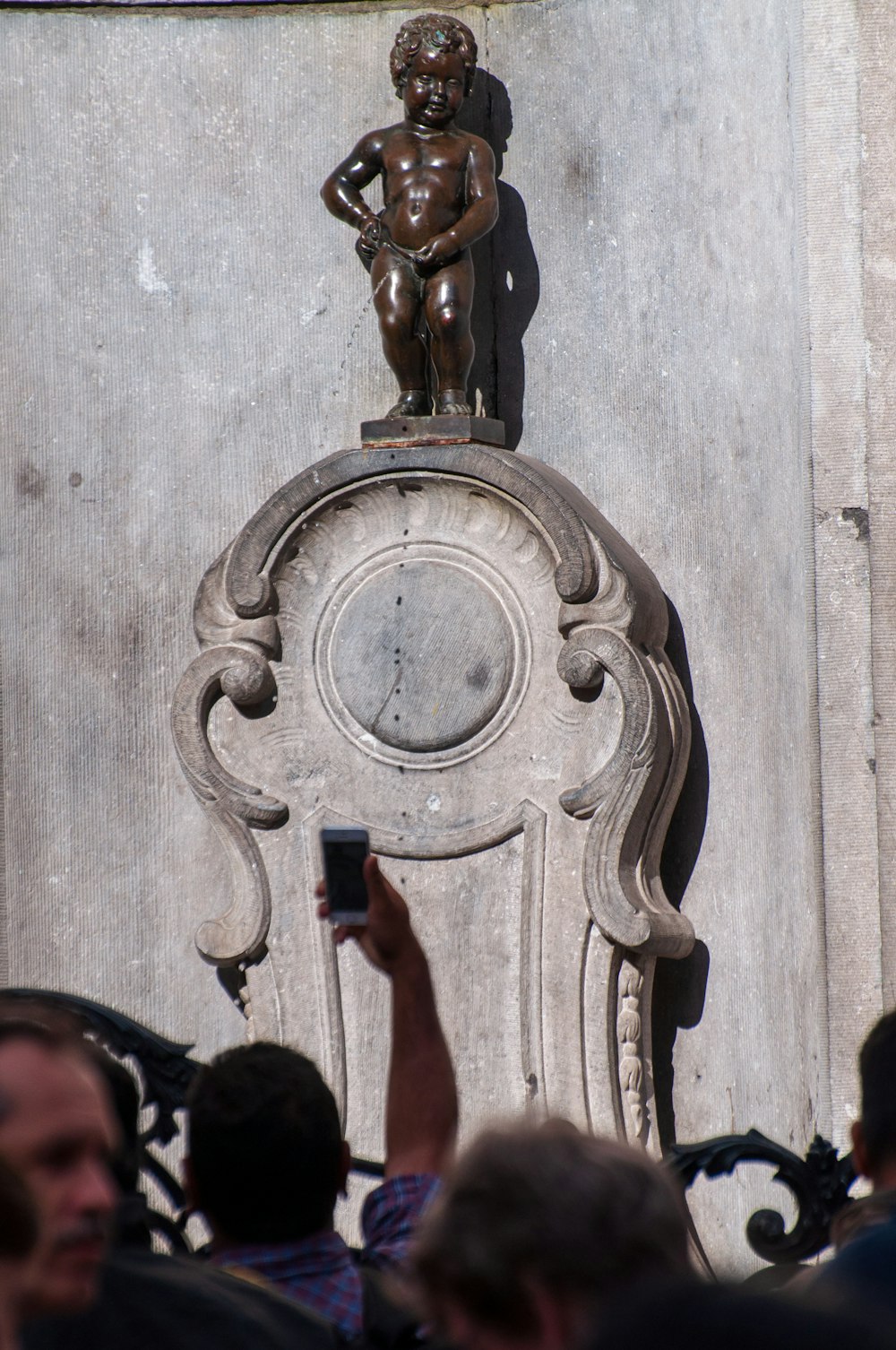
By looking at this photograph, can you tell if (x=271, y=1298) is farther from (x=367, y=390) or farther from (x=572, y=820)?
(x=367, y=390)

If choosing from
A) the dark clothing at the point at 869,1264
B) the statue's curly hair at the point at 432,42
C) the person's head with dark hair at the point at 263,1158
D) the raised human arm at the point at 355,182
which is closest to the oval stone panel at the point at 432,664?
the raised human arm at the point at 355,182

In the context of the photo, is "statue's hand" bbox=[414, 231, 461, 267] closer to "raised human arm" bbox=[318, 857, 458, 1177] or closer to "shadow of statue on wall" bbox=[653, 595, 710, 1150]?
"shadow of statue on wall" bbox=[653, 595, 710, 1150]

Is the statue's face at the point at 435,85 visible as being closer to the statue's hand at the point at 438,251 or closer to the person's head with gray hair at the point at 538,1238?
the statue's hand at the point at 438,251

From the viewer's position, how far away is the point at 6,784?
15.6 ft

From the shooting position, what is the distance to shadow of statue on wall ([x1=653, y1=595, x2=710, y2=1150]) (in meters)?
4.49

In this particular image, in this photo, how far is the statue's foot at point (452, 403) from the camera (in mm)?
4410

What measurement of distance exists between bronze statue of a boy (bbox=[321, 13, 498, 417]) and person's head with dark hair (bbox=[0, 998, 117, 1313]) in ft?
9.94

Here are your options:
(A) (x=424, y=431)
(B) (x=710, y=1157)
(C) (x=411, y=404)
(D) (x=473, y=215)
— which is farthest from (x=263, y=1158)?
(D) (x=473, y=215)

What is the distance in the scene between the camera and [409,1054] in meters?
2.26

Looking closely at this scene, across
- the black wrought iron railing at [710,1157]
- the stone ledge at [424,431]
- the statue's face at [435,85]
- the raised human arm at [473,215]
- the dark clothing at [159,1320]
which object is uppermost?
the statue's face at [435,85]

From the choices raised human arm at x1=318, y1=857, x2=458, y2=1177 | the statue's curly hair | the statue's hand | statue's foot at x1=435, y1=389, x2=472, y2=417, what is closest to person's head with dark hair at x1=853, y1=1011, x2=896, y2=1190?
raised human arm at x1=318, y1=857, x2=458, y2=1177

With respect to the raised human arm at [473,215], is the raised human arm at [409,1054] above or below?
below

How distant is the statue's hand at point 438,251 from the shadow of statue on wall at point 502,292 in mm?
388

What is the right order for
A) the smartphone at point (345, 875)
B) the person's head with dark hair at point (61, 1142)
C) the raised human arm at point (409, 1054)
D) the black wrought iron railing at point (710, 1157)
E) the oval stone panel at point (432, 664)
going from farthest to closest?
1. the oval stone panel at point (432, 664)
2. the black wrought iron railing at point (710, 1157)
3. the smartphone at point (345, 875)
4. the raised human arm at point (409, 1054)
5. the person's head with dark hair at point (61, 1142)
